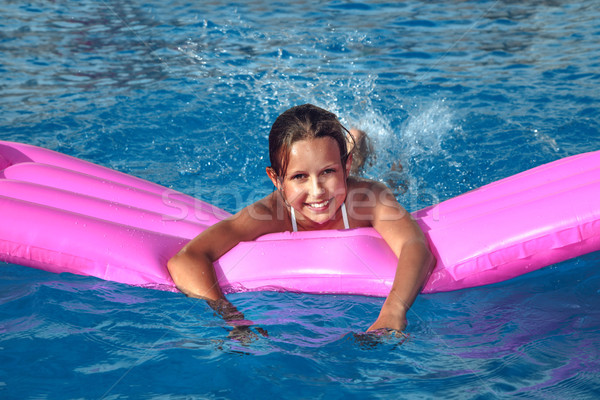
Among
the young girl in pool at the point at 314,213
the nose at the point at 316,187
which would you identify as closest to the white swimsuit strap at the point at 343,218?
the young girl in pool at the point at 314,213

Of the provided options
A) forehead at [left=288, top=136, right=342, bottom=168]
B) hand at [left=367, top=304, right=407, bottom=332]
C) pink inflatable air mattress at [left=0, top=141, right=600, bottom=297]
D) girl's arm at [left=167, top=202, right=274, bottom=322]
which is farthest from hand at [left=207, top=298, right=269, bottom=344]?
forehead at [left=288, top=136, right=342, bottom=168]

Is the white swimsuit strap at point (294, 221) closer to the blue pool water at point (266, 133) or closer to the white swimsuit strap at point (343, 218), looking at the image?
the white swimsuit strap at point (343, 218)

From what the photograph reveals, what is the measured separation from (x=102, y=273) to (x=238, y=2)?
7.40 m

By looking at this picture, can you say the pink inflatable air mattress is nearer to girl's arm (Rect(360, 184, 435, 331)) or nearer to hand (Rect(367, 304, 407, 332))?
girl's arm (Rect(360, 184, 435, 331))

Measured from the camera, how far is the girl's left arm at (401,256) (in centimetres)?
249

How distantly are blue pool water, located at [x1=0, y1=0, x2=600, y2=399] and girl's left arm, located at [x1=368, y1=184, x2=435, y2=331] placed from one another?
0.10 m

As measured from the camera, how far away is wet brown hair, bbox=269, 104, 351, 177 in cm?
267

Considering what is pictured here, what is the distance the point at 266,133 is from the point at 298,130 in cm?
272

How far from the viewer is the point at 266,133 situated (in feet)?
17.6

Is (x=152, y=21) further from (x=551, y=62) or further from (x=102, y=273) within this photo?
(x=102, y=273)

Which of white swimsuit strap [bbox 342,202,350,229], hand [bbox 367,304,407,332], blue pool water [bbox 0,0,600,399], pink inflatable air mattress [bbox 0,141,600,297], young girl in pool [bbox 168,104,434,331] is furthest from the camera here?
white swimsuit strap [bbox 342,202,350,229]

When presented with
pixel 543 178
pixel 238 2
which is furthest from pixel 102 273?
pixel 238 2

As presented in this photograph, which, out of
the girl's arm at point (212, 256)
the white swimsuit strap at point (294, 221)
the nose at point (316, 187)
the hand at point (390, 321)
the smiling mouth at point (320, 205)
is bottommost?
the hand at point (390, 321)

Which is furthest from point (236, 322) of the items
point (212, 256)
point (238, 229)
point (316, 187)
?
point (316, 187)
